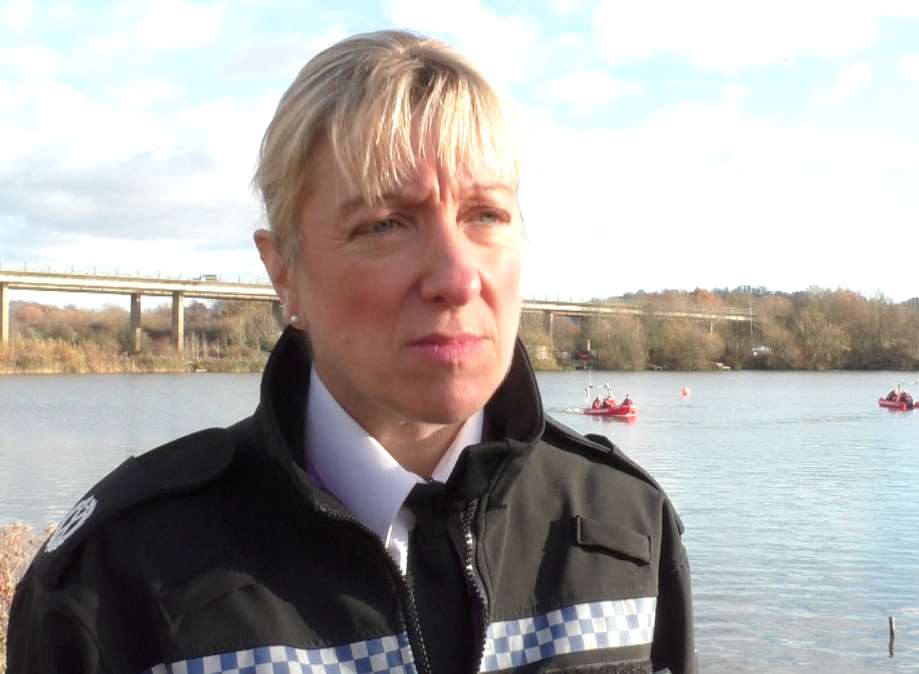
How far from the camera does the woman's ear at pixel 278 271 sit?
232 cm

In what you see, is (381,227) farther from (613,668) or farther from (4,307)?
(4,307)

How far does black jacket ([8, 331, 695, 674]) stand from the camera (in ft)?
6.53

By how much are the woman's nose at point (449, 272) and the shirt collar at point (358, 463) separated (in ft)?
1.21

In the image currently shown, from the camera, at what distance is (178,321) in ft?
217

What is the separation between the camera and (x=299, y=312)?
7.57 ft

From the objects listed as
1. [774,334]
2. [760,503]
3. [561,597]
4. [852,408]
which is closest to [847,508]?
[760,503]

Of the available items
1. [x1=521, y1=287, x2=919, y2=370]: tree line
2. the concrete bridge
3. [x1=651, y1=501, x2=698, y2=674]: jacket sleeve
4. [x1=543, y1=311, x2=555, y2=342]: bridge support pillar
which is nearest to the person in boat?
[x1=651, y1=501, x2=698, y2=674]: jacket sleeve

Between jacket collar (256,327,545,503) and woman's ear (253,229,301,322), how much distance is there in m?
0.09

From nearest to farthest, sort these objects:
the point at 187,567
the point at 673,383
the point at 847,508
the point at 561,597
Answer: the point at 187,567 → the point at 561,597 → the point at 847,508 → the point at 673,383

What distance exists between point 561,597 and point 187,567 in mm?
783

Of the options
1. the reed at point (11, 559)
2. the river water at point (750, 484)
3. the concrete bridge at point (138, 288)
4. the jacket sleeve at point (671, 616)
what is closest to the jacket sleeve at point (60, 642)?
the jacket sleeve at point (671, 616)

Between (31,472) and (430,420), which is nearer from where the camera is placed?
(430,420)

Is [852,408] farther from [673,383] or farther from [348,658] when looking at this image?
[348,658]

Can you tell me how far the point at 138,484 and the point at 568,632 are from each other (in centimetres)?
95
